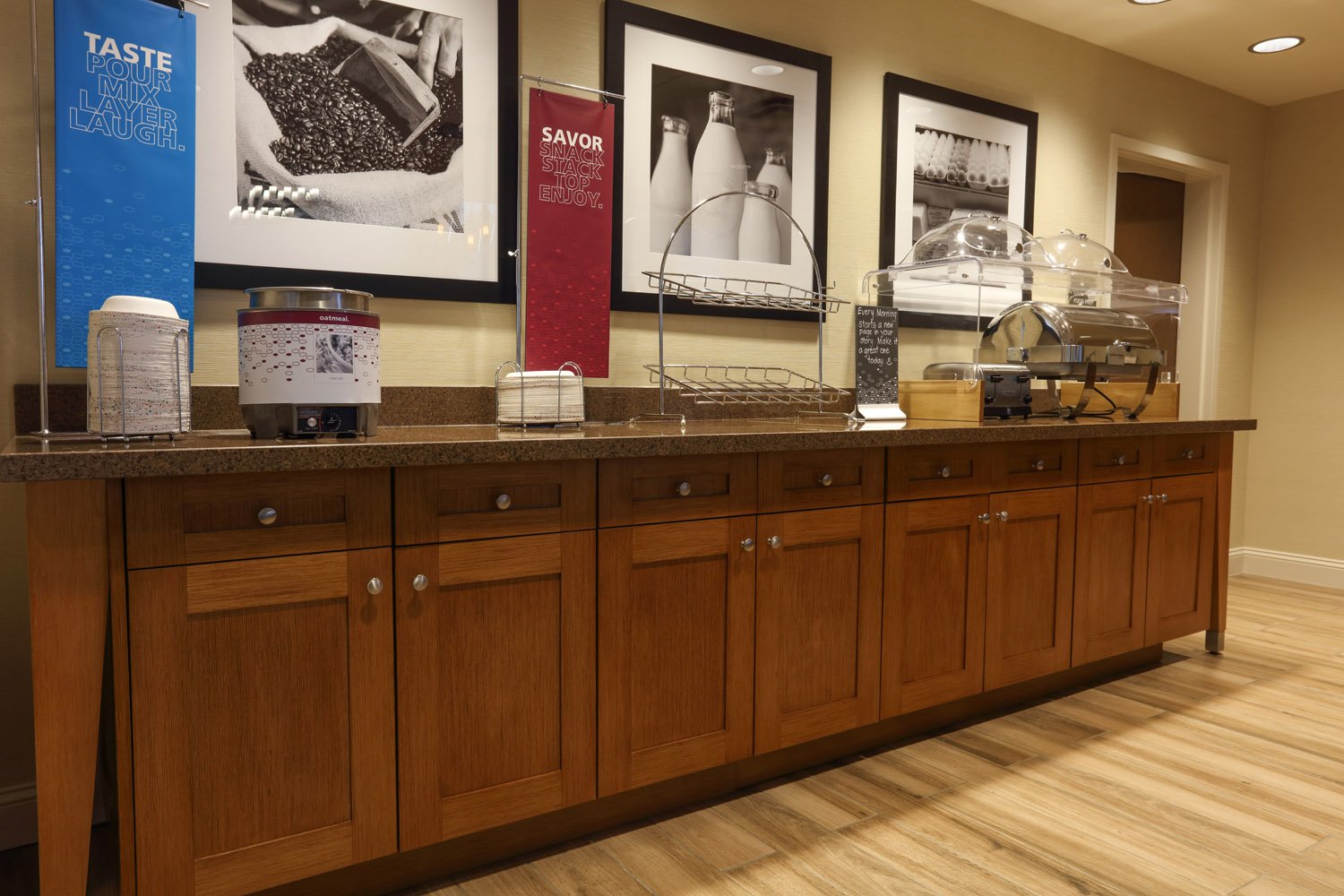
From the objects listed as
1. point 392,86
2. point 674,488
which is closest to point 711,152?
point 392,86

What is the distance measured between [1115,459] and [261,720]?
2.53m

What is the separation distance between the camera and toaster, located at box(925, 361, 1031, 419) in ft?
9.21

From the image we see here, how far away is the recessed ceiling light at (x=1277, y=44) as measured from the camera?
376 centimetres

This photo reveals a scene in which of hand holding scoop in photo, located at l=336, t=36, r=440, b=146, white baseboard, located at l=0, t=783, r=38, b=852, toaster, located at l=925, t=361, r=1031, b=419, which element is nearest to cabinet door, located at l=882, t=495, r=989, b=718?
toaster, located at l=925, t=361, r=1031, b=419

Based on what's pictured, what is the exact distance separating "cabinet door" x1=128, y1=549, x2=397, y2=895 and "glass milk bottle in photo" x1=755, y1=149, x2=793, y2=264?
181 cm

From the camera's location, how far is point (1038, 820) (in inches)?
80.1

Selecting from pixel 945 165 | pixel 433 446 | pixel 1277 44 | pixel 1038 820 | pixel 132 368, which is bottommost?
pixel 1038 820

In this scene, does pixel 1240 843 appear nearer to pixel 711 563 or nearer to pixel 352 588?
pixel 711 563

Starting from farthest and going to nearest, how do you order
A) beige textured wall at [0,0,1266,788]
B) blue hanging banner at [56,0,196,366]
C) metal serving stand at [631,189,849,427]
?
metal serving stand at [631,189,849,427]
beige textured wall at [0,0,1266,788]
blue hanging banner at [56,0,196,366]

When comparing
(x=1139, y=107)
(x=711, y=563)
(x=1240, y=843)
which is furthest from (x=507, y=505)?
(x=1139, y=107)

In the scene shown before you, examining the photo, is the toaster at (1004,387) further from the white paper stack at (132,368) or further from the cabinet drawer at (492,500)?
the white paper stack at (132,368)

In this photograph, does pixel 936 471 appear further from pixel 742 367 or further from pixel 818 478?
pixel 742 367

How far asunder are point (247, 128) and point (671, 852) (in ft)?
6.05

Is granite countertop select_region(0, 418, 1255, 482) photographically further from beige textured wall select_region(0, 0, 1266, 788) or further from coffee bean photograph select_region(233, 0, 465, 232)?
coffee bean photograph select_region(233, 0, 465, 232)
